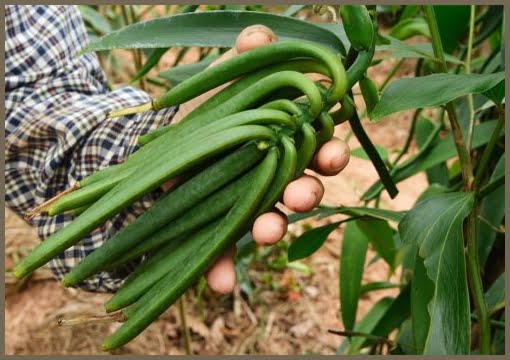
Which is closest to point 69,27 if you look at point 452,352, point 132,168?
point 132,168

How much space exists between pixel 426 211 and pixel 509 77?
159 millimetres

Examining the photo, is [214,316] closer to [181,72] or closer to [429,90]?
[181,72]

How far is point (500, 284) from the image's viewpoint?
89cm

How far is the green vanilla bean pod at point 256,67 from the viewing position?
2.02ft

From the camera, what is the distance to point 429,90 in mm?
616

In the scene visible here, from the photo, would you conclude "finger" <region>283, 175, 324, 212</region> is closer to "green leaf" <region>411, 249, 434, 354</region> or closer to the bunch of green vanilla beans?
the bunch of green vanilla beans

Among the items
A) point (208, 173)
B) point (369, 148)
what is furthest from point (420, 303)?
point (208, 173)

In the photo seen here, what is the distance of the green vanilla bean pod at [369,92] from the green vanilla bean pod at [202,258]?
0.12 meters

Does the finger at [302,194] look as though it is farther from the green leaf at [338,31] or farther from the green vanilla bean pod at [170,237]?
the green leaf at [338,31]

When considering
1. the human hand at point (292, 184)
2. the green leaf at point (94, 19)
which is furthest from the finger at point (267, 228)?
the green leaf at point (94, 19)

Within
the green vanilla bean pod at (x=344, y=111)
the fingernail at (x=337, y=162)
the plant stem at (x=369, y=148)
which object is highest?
the green vanilla bean pod at (x=344, y=111)

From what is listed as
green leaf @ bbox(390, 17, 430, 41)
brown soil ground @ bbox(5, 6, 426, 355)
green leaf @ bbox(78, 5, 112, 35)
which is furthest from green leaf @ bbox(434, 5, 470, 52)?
green leaf @ bbox(78, 5, 112, 35)

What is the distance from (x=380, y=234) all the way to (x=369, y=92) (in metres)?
0.41

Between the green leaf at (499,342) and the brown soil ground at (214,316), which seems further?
the brown soil ground at (214,316)
